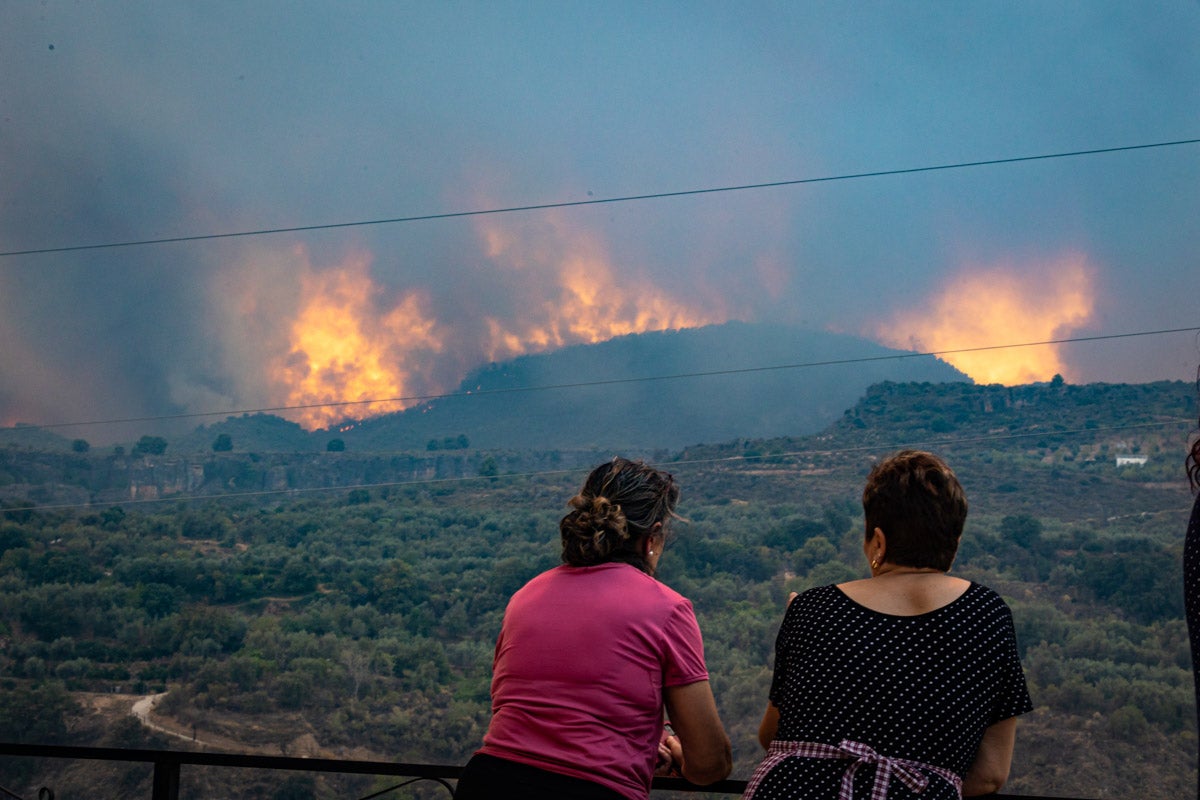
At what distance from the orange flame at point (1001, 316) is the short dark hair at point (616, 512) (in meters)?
20.5

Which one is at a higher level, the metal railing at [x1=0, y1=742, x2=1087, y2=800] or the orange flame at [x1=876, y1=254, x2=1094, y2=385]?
the orange flame at [x1=876, y1=254, x2=1094, y2=385]

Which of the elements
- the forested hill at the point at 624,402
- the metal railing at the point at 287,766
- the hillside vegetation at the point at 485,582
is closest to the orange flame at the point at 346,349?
the forested hill at the point at 624,402

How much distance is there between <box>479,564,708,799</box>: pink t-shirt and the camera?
958mm

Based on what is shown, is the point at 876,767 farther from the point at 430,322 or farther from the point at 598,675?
the point at 430,322

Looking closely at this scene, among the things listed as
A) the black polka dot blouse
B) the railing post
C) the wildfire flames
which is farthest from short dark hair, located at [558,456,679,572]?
the wildfire flames

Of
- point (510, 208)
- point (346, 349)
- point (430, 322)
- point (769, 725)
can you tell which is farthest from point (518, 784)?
point (430, 322)

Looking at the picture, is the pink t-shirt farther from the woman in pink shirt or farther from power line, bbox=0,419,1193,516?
power line, bbox=0,419,1193,516

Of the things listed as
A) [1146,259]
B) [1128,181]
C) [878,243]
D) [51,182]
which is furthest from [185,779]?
[1128,181]

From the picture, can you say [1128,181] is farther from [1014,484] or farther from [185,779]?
[185,779]

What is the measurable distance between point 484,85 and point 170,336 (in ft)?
29.4

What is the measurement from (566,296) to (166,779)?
21.7 metres

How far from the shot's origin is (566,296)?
22.9 metres

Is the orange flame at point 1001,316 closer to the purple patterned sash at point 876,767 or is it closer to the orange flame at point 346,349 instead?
the orange flame at point 346,349

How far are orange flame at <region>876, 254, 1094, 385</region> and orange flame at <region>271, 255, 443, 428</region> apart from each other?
45.5 ft
